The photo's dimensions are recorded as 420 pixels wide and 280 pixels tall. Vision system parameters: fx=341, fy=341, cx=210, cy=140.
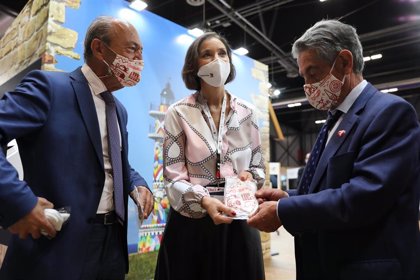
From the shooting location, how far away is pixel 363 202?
1115 millimetres

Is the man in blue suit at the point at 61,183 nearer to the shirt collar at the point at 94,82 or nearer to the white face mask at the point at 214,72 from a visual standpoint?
the shirt collar at the point at 94,82

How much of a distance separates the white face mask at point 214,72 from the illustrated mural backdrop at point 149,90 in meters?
1.89

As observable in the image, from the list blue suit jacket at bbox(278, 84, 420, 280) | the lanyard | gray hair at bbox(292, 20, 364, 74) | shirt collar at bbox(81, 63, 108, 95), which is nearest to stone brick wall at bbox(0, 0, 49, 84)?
shirt collar at bbox(81, 63, 108, 95)

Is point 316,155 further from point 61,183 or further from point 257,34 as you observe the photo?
point 257,34

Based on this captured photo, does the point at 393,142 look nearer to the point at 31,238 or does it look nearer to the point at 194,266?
the point at 194,266

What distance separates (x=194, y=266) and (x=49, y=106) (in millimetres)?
921

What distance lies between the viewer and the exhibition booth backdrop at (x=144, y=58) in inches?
123

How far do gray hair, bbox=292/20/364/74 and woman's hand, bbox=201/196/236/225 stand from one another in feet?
2.51

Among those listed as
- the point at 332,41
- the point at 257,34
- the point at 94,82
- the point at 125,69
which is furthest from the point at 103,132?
the point at 257,34

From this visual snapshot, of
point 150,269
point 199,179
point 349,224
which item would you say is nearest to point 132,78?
point 199,179

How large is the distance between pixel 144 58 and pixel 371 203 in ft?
11.3

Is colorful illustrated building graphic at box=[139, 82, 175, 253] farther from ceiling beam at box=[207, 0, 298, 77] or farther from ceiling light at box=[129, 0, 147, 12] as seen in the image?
ceiling beam at box=[207, 0, 298, 77]

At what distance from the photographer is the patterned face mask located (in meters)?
1.63

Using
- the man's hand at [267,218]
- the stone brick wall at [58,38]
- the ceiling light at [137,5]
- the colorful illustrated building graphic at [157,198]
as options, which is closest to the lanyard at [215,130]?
the man's hand at [267,218]
